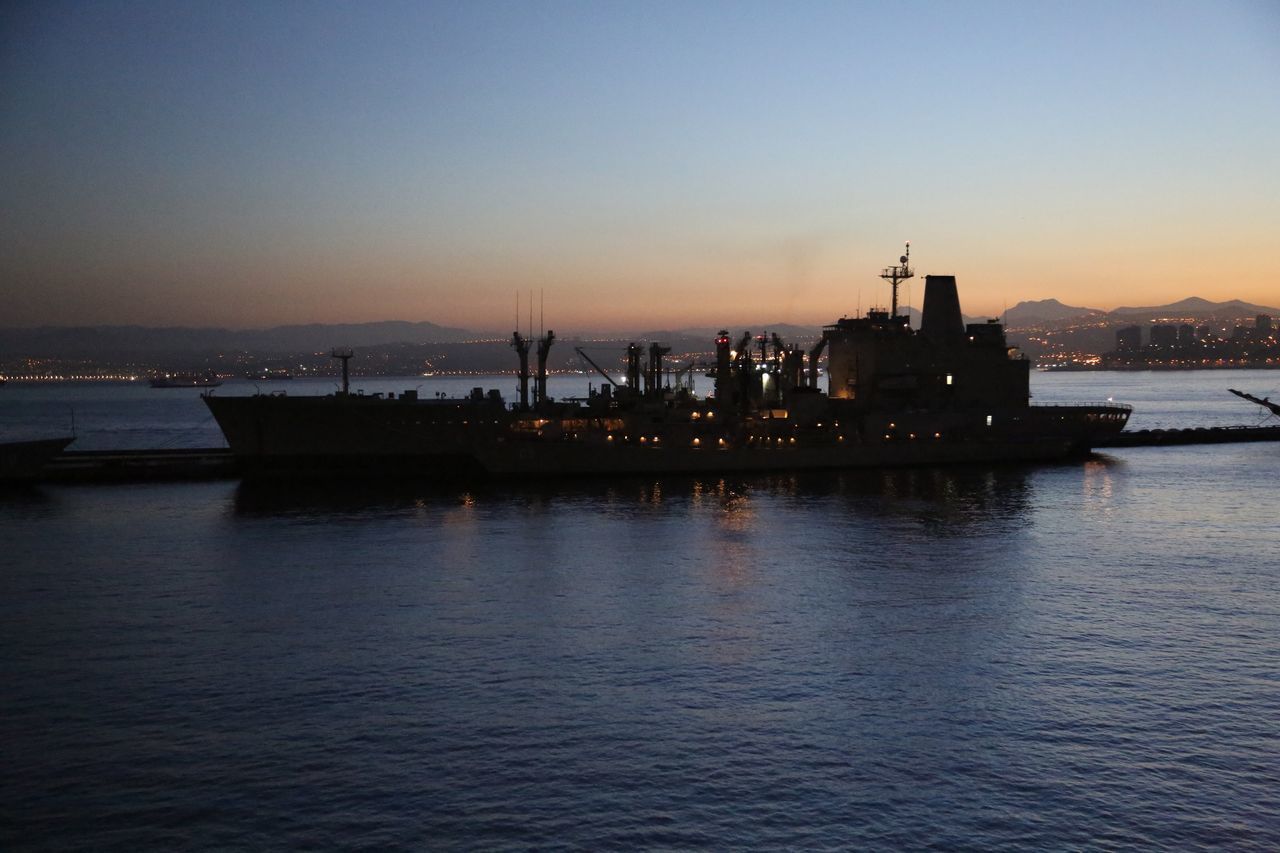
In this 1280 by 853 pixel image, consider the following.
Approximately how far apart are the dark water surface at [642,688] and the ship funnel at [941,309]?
22.1 m

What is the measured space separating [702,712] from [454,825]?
14.4 feet

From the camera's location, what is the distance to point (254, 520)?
107ft

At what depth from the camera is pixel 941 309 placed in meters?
50.7

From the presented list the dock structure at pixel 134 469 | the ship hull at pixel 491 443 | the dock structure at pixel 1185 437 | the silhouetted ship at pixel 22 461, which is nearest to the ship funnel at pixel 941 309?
the ship hull at pixel 491 443

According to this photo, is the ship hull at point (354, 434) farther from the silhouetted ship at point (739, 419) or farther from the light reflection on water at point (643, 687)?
the light reflection on water at point (643, 687)

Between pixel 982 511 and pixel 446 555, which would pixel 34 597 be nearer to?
pixel 446 555

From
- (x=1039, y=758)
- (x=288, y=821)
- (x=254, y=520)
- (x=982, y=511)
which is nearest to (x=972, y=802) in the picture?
(x=1039, y=758)

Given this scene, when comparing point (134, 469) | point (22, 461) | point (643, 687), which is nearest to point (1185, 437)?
point (643, 687)

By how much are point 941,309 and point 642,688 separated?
39.4 metres

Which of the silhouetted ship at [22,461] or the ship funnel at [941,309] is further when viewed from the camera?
the ship funnel at [941,309]

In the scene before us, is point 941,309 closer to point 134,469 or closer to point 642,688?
point 134,469

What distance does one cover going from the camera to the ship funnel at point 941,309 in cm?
5053

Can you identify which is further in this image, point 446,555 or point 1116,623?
point 446,555

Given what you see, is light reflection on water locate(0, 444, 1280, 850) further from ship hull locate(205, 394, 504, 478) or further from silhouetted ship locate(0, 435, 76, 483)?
silhouetted ship locate(0, 435, 76, 483)
